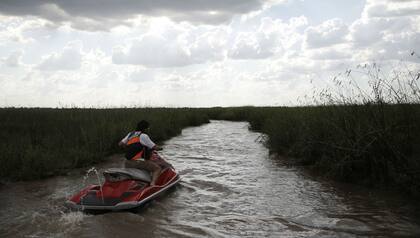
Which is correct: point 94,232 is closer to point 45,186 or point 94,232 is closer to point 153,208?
point 153,208

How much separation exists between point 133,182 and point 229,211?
1882 mm

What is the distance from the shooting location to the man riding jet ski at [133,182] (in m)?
6.83

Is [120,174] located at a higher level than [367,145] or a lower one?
lower

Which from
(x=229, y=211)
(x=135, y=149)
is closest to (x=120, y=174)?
(x=135, y=149)

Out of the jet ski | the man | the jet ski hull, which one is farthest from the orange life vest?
the jet ski hull

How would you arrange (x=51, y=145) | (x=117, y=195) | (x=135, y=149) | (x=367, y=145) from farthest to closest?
(x=51, y=145) < (x=135, y=149) < (x=367, y=145) < (x=117, y=195)

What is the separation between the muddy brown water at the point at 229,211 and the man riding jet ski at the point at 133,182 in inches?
8.5

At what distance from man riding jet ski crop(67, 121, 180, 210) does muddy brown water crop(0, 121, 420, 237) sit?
0.71ft

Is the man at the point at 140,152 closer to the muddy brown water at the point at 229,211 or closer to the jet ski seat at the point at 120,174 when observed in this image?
the jet ski seat at the point at 120,174

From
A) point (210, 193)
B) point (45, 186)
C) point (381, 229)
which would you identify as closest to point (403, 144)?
point (381, 229)

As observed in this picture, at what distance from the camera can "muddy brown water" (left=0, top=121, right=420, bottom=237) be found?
244 inches

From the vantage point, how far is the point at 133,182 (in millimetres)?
7344

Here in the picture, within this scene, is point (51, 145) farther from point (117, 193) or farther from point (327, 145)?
point (327, 145)

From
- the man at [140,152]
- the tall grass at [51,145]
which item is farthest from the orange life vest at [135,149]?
the tall grass at [51,145]
